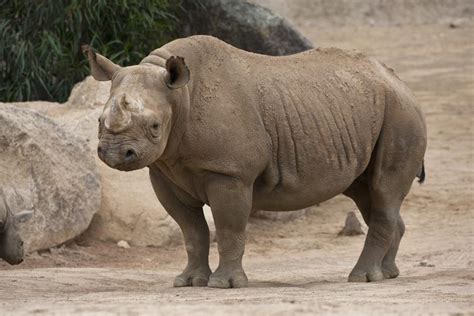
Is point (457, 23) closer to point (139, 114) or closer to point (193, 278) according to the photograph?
point (193, 278)

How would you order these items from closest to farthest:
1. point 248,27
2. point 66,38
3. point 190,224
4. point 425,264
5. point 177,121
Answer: point 177,121 < point 190,224 < point 425,264 < point 248,27 < point 66,38

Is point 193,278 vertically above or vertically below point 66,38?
above

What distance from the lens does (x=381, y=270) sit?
11070mm

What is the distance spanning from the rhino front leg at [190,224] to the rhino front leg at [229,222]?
10.6 inches

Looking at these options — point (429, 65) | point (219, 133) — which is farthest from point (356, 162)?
point (429, 65)

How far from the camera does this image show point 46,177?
498 inches

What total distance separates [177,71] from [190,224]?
136 cm

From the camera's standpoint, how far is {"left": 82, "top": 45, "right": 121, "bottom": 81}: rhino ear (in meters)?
9.94

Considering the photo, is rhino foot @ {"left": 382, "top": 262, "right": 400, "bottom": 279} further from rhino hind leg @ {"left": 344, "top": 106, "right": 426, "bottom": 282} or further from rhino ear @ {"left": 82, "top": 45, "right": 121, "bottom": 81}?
rhino ear @ {"left": 82, "top": 45, "right": 121, "bottom": 81}

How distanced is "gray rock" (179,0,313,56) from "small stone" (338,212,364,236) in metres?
2.61

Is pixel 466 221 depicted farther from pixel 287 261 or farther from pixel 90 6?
pixel 90 6

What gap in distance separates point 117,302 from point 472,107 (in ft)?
40.6

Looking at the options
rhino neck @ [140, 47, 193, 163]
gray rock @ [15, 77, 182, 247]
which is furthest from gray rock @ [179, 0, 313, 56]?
rhino neck @ [140, 47, 193, 163]

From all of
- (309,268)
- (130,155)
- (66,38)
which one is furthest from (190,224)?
(66,38)
